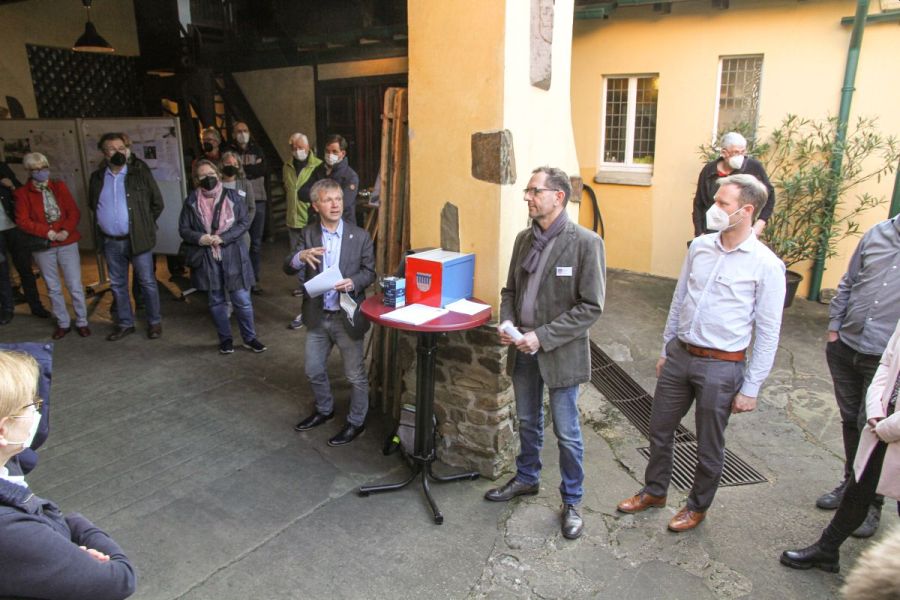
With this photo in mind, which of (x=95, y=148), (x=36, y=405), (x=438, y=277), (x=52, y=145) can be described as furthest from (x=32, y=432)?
(x=52, y=145)

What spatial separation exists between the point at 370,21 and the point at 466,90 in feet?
22.3

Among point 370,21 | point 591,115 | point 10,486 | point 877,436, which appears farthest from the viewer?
point 370,21

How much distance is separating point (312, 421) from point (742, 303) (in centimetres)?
297

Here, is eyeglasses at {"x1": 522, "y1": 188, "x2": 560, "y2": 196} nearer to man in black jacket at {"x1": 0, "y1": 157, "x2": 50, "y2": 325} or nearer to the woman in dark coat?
the woman in dark coat

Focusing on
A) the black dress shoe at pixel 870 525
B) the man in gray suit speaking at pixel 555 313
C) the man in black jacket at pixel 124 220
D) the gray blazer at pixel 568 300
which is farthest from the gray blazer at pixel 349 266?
the black dress shoe at pixel 870 525

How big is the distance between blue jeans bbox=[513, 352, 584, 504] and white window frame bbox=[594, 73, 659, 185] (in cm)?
550

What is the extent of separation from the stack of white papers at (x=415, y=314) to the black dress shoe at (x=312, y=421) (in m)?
1.42

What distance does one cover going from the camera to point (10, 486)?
158 cm

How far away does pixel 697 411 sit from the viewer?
10.7 feet

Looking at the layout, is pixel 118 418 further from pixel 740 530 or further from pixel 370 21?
pixel 370 21

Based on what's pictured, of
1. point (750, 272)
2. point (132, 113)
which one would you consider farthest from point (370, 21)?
point (750, 272)

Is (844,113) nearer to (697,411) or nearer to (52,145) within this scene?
(697,411)

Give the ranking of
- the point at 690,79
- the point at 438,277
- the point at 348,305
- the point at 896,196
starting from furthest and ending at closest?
1. the point at 690,79
2. the point at 896,196
3. the point at 348,305
4. the point at 438,277

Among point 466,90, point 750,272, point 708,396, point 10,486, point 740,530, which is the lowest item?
point 740,530
